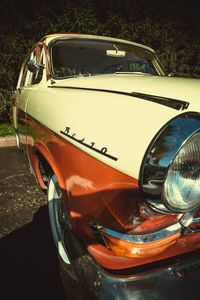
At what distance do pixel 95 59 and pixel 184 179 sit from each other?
193 centimetres

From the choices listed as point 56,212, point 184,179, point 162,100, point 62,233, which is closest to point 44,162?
point 56,212

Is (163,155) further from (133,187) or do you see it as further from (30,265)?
(30,265)

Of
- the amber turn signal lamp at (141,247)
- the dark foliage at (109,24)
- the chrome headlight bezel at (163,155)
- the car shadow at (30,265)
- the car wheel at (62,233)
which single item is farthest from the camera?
the dark foliage at (109,24)

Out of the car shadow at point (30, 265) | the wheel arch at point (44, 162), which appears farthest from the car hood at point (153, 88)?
the car shadow at point (30, 265)

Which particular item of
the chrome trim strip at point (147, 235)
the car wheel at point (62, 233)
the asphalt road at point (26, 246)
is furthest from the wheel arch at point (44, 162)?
the chrome trim strip at point (147, 235)

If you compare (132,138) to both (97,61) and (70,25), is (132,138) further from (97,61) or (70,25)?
(70,25)

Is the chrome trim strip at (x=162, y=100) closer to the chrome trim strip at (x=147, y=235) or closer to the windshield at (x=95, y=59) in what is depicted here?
the chrome trim strip at (x=147, y=235)

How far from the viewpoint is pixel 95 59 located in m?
2.77

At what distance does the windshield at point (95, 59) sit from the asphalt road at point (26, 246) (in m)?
1.28

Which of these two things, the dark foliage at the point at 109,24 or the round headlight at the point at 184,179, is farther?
the dark foliage at the point at 109,24

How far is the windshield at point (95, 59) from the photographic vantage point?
102 inches

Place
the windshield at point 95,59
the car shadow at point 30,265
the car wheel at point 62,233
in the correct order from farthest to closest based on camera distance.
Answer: the windshield at point 95,59
the car shadow at point 30,265
the car wheel at point 62,233

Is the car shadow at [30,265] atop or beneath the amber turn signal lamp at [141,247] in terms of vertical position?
beneath

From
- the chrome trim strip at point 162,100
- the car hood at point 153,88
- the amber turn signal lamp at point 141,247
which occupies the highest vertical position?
the car hood at point 153,88
